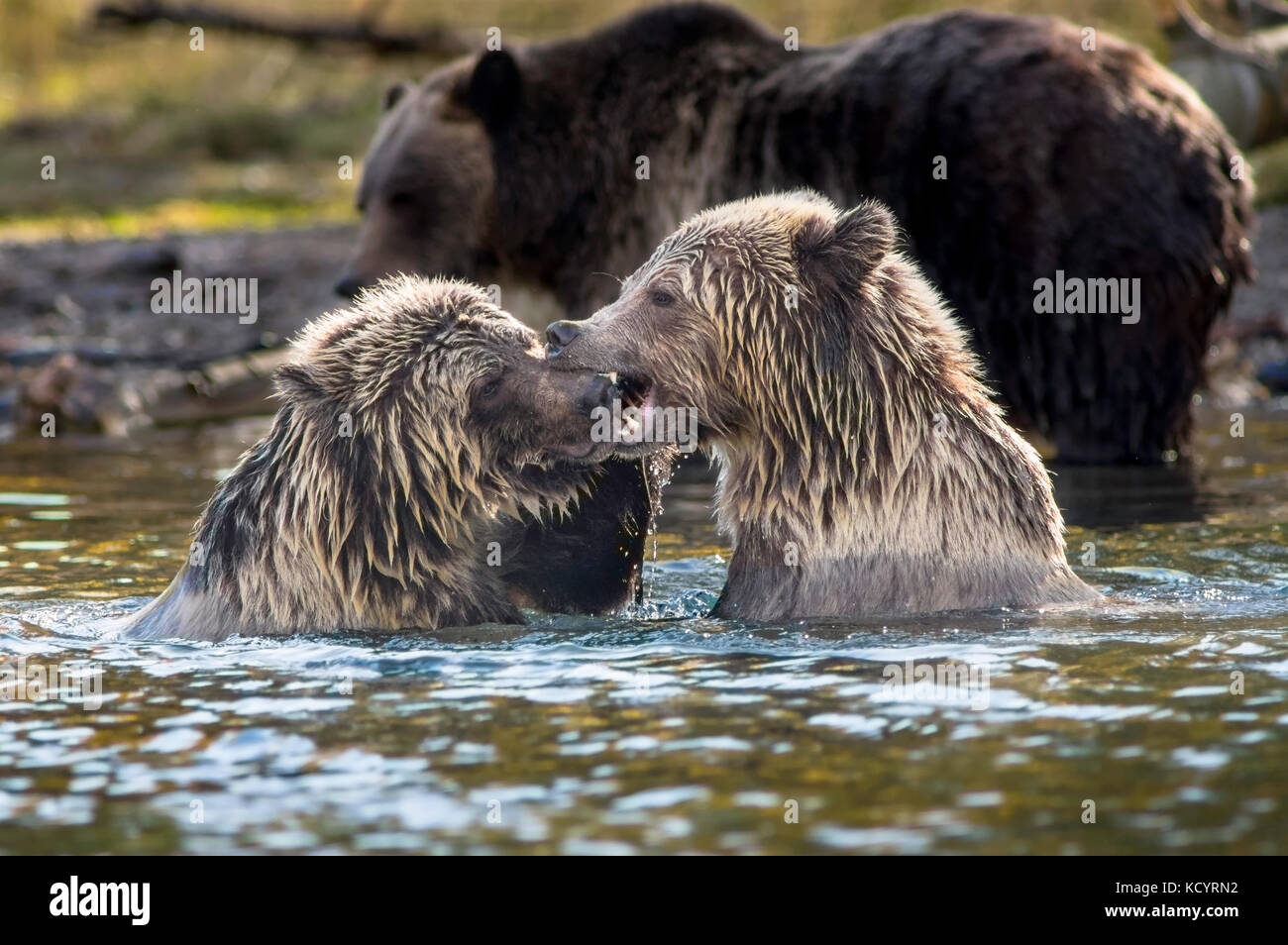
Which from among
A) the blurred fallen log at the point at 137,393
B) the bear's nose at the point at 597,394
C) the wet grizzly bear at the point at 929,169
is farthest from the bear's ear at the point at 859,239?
the blurred fallen log at the point at 137,393

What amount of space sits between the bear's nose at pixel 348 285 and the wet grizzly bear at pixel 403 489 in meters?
4.30

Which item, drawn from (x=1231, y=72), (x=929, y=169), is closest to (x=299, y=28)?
(x=1231, y=72)

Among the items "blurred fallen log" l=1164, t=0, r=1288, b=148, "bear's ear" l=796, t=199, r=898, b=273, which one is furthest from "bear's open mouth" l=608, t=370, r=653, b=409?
"blurred fallen log" l=1164, t=0, r=1288, b=148

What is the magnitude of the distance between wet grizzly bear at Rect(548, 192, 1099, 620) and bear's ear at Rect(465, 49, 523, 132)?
16.1 feet

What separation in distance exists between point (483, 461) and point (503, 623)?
57 centimetres

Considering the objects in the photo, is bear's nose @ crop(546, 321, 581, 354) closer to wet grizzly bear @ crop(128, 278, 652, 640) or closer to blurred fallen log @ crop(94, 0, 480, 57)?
wet grizzly bear @ crop(128, 278, 652, 640)

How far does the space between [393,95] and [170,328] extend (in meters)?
5.06

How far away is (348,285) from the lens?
1121cm

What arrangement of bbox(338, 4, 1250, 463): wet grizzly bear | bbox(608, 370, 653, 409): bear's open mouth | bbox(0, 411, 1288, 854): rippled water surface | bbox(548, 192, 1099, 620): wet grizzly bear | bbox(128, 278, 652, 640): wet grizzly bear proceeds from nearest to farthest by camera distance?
bbox(0, 411, 1288, 854): rippled water surface, bbox(548, 192, 1099, 620): wet grizzly bear, bbox(128, 278, 652, 640): wet grizzly bear, bbox(608, 370, 653, 409): bear's open mouth, bbox(338, 4, 1250, 463): wet grizzly bear

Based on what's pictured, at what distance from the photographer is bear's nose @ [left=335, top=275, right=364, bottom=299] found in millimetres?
11188

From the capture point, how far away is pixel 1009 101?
998 centimetres

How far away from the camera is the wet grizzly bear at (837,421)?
644 centimetres
